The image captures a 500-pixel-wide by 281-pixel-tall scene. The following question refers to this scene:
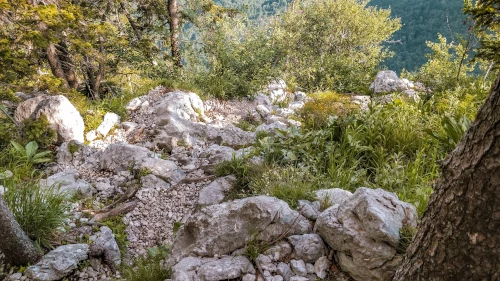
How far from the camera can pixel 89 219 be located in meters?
4.00

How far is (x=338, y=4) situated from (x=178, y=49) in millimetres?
13270

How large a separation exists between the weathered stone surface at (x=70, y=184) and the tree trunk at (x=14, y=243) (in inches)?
53.6

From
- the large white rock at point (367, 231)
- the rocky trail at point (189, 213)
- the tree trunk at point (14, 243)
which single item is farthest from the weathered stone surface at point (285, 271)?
the tree trunk at point (14, 243)

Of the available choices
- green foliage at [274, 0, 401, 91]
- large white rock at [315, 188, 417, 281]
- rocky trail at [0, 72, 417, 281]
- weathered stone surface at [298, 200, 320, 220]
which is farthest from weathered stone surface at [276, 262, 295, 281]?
green foliage at [274, 0, 401, 91]

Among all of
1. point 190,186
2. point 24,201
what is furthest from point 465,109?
point 24,201

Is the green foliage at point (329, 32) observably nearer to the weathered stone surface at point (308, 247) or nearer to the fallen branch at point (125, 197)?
the fallen branch at point (125, 197)

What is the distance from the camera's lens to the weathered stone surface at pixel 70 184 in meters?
4.37

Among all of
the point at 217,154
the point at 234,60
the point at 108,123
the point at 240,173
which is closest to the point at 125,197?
the point at 217,154

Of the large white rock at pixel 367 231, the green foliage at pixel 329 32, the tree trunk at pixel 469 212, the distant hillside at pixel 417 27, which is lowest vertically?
the distant hillside at pixel 417 27

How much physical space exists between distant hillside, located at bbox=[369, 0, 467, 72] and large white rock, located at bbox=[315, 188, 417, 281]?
63653mm

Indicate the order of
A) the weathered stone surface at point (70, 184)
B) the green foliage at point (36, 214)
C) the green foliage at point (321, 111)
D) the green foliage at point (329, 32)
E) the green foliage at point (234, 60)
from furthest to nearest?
1. the green foliage at point (329, 32)
2. the green foliage at point (234, 60)
3. the green foliage at point (321, 111)
4. the weathered stone surface at point (70, 184)
5. the green foliage at point (36, 214)

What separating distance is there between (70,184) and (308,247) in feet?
12.1

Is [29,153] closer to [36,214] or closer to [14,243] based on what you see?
[36,214]

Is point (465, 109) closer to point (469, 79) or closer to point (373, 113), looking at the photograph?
point (373, 113)
